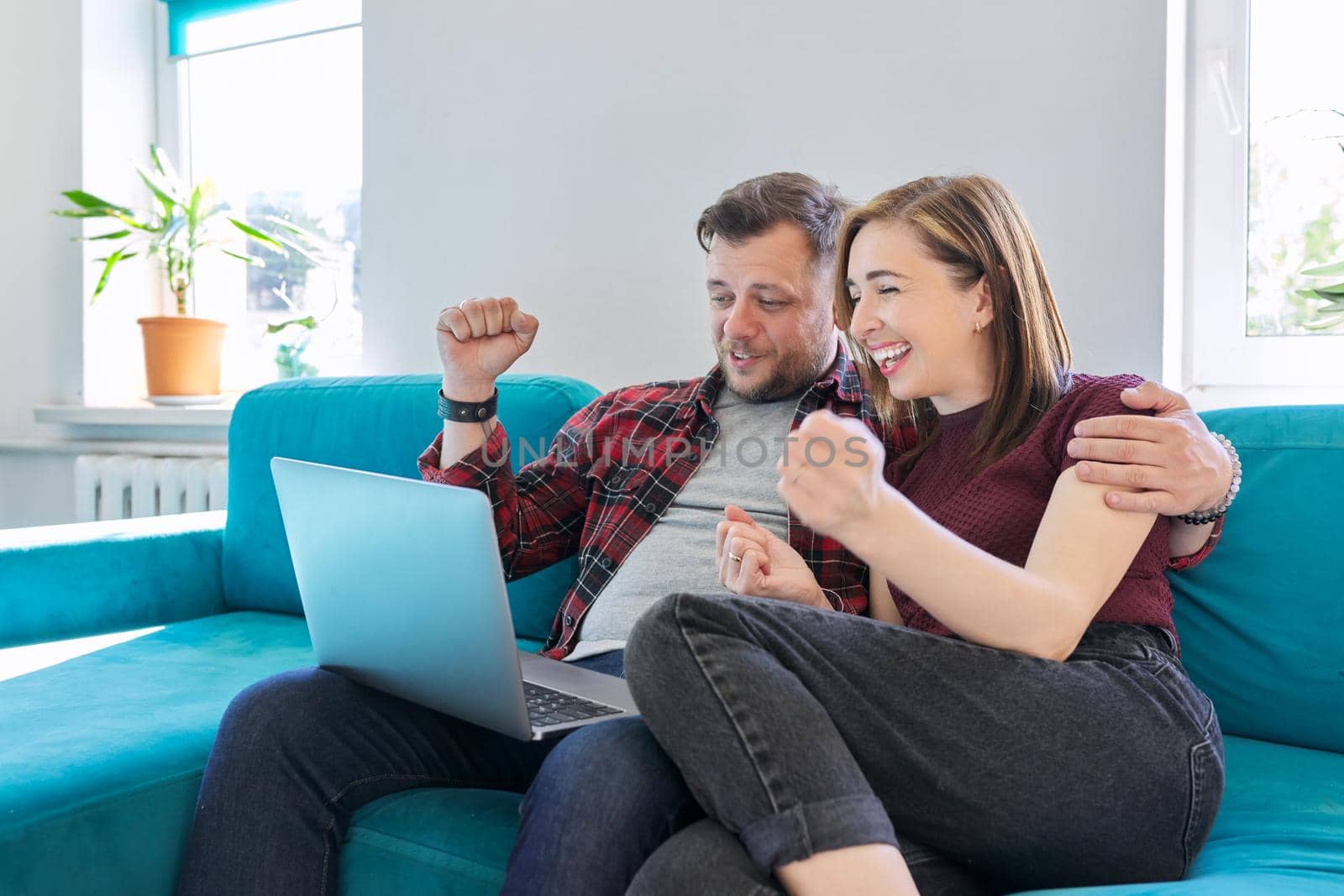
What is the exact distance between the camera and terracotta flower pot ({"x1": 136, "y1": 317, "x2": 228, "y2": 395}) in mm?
2926

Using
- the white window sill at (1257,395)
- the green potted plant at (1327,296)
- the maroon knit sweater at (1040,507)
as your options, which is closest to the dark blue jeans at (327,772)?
the maroon knit sweater at (1040,507)

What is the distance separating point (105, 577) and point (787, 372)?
122 centimetres

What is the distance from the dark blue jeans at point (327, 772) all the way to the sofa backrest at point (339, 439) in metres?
0.49

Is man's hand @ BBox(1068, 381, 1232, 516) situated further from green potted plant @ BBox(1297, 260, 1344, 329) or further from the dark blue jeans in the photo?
green potted plant @ BBox(1297, 260, 1344, 329)

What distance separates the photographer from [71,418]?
2986 millimetres

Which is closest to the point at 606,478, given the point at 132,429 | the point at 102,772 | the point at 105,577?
the point at 102,772

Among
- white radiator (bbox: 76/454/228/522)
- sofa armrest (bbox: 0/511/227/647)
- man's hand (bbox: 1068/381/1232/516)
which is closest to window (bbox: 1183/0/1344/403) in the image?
man's hand (bbox: 1068/381/1232/516)

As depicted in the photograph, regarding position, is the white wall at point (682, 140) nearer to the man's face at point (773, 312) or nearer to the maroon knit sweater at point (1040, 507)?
the man's face at point (773, 312)

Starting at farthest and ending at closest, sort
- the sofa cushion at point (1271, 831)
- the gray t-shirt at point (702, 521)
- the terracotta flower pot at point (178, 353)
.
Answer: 1. the terracotta flower pot at point (178, 353)
2. the gray t-shirt at point (702, 521)
3. the sofa cushion at point (1271, 831)

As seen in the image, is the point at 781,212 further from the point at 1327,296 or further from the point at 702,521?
the point at 1327,296

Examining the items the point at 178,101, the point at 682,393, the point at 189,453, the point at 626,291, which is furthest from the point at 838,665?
the point at 178,101

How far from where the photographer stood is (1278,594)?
1286mm

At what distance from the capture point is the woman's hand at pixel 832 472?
0.78m

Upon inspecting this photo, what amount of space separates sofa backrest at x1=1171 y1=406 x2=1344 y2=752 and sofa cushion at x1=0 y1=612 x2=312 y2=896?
118 centimetres
